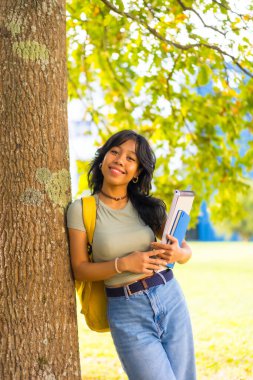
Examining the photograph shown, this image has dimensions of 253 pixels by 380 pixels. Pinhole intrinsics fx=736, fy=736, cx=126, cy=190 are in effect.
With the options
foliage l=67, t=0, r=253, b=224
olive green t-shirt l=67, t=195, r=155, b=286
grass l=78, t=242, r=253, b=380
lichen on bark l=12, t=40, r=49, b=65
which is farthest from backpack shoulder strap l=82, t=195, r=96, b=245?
grass l=78, t=242, r=253, b=380

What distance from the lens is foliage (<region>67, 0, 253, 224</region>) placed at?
253 inches

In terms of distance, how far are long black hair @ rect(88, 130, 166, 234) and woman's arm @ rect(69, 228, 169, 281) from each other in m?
0.29

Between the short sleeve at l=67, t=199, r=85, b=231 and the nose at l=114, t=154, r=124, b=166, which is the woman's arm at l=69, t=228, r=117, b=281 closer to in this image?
the short sleeve at l=67, t=199, r=85, b=231

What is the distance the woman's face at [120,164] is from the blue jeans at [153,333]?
577 mm

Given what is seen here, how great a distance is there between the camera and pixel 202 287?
717 inches

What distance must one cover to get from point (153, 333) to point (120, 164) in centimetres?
86

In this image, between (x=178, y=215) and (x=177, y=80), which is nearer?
(x=178, y=215)

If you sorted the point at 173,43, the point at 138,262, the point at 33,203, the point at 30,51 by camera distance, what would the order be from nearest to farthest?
the point at 138,262, the point at 33,203, the point at 30,51, the point at 173,43

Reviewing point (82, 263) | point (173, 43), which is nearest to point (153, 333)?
point (82, 263)

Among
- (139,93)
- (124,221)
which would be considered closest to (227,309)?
(139,93)

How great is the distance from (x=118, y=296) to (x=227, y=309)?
9.94m

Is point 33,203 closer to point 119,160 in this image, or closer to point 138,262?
point 119,160

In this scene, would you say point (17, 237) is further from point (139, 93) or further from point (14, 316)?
point (139, 93)

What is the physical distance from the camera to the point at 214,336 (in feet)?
30.6
